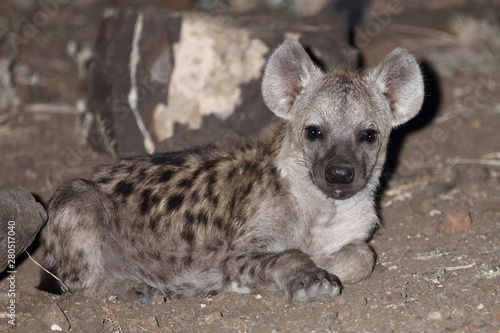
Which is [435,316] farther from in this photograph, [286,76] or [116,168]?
[116,168]

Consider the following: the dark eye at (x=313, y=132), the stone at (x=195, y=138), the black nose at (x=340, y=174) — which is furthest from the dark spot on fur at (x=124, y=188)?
the black nose at (x=340, y=174)

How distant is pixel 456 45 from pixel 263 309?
5160 millimetres

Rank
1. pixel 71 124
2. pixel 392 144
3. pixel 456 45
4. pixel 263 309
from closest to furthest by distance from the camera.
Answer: pixel 263 309
pixel 392 144
pixel 71 124
pixel 456 45

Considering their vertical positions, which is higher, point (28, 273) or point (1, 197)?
point (1, 197)

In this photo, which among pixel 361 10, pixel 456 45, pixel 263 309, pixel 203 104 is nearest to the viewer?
pixel 263 309

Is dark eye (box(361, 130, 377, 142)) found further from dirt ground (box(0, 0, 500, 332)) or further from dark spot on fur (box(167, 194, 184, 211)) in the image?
dark spot on fur (box(167, 194, 184, 211))

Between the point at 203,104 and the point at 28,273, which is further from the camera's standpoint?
the point at 203,104

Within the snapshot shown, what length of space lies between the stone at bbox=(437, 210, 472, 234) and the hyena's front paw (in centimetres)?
134

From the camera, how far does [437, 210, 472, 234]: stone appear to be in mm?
4434

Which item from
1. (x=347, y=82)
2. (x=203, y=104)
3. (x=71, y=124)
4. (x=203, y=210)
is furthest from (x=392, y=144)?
(x=71, y=124)

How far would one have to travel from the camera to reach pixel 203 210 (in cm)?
392

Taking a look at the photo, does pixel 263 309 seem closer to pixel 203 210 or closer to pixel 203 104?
pixel 203 210

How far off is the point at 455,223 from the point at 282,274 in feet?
5.09

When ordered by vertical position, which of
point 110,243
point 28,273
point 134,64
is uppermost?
point 134,64
